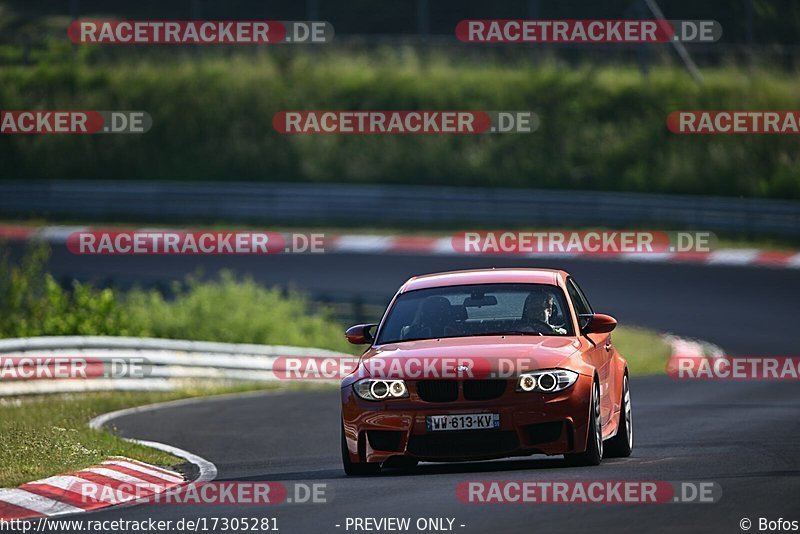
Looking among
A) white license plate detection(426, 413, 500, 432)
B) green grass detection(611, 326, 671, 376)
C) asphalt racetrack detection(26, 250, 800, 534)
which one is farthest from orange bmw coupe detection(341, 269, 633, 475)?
green grass detection(611, 326, 671, 376)

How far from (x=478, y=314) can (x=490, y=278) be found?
36cm

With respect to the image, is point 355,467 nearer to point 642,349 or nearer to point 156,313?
point 642,349

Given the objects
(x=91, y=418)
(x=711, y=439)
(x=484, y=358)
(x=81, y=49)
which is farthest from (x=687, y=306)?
(x=81, y=49)

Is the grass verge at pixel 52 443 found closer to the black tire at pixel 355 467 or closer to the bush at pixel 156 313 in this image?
the black tire at pixel 355 467

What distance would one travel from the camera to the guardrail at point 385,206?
Result: 36500 mm

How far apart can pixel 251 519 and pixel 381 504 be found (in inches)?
29.8

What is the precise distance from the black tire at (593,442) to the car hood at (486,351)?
0.36 meters

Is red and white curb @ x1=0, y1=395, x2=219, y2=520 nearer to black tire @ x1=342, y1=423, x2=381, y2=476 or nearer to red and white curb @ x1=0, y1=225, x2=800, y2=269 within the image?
black tire @ x1=342, y1=423, x2=381, y2=476

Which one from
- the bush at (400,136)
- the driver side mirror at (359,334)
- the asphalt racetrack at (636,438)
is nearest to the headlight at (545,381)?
the asphalt racetrack at (636,438)

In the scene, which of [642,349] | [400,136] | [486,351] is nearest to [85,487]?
[486,351]

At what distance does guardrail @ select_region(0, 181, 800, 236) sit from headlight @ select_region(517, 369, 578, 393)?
1019 inches

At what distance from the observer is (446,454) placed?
1052cm

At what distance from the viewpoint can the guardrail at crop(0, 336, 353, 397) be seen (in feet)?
66.6

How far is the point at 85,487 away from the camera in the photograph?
11164mm
